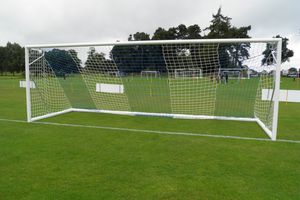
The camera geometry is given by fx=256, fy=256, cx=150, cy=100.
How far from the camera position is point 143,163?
13.8 feet

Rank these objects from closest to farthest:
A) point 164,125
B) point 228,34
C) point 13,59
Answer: point 164,125
point 228,34
point 13,59

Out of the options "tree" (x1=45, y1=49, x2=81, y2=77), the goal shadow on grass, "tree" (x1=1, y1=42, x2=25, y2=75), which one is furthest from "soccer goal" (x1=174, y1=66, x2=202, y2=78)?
"tree" (x1=1, y1=42, x2=25, y2=75)

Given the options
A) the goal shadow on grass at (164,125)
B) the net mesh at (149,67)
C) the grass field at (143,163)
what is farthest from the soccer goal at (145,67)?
the grass field at (143,163)

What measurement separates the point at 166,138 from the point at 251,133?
2.19m

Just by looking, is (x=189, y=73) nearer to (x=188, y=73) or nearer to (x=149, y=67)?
(x=188, y=73)

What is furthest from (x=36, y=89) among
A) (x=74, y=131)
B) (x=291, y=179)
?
(x=291, y=179)

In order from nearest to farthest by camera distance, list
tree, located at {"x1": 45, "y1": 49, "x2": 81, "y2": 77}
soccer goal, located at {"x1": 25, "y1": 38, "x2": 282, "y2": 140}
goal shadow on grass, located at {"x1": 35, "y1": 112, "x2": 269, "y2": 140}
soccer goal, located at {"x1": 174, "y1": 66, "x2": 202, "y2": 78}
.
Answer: goal shadow on grass, located at {"x1": 35, "y1": 112, "x2": 269, "y2": 140}
soccer goal, located at {"x1": 25, "y1": 38, "x2": 282, "y2": 140}
tree, located at {"x1": 45, "y1": 49, "x2": 81, "y2": 77}
soccer goal, located at {"x1": 174, "y1": 66, "x2": 202, "y2": 78}

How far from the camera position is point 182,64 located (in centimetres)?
1071

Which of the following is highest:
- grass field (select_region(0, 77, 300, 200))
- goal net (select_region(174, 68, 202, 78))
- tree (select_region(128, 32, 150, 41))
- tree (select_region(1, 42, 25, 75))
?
tree (select_region(128, 32, 150, 41))

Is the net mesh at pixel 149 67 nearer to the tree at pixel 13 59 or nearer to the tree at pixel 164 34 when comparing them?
the tree at pixel 164 34

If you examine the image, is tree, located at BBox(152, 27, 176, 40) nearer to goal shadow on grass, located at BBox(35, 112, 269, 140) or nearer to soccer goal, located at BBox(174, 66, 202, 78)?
soccer goal, located at BBox(174, 66, 202, 78)

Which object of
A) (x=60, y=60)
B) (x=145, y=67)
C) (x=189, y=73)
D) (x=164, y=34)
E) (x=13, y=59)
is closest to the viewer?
(x=60, y=60)

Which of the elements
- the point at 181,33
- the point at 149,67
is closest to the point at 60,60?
the point at 149,67

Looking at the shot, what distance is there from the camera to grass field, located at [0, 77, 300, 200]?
3.23m
